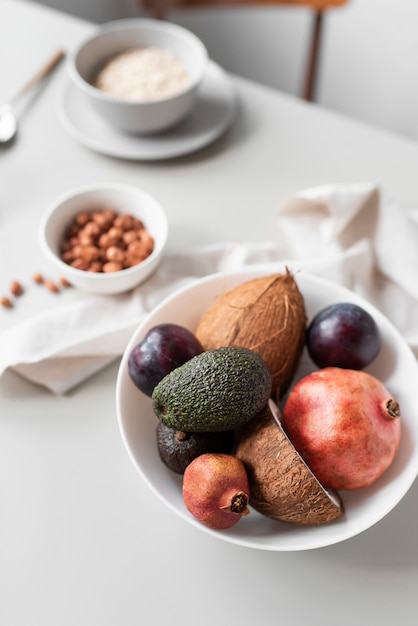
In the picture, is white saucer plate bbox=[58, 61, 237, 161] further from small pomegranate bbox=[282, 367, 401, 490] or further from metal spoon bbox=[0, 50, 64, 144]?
small pomegranate bbox=[282, 367, 401, 490]

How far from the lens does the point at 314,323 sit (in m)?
0.63

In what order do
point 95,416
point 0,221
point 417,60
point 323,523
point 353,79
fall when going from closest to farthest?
point 323,523 → point 95,416 → point 0,221 → point 417,60 → point 353,79

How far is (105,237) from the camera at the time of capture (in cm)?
76

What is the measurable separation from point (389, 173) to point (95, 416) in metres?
0.53

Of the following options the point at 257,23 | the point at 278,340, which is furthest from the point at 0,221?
the point at 257,23

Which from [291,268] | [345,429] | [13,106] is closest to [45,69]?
[13,106]

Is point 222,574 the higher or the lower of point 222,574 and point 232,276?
the lower

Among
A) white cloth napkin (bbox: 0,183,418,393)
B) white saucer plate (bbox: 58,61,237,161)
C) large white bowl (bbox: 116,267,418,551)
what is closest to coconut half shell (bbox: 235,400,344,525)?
large white bowl (bbox: 116,267,418,551)

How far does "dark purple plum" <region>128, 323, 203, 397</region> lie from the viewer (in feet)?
1.85

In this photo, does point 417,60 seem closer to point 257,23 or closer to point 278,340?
point 257,23

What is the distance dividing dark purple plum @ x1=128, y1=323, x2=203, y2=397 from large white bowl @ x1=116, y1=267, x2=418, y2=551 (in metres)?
0.03

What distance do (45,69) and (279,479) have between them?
30.8 inches

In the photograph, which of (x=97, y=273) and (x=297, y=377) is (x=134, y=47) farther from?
(x=297, y=377)

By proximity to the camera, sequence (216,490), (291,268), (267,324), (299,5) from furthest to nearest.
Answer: (299,5) → (291,268) → (267,324) → (216,490)
